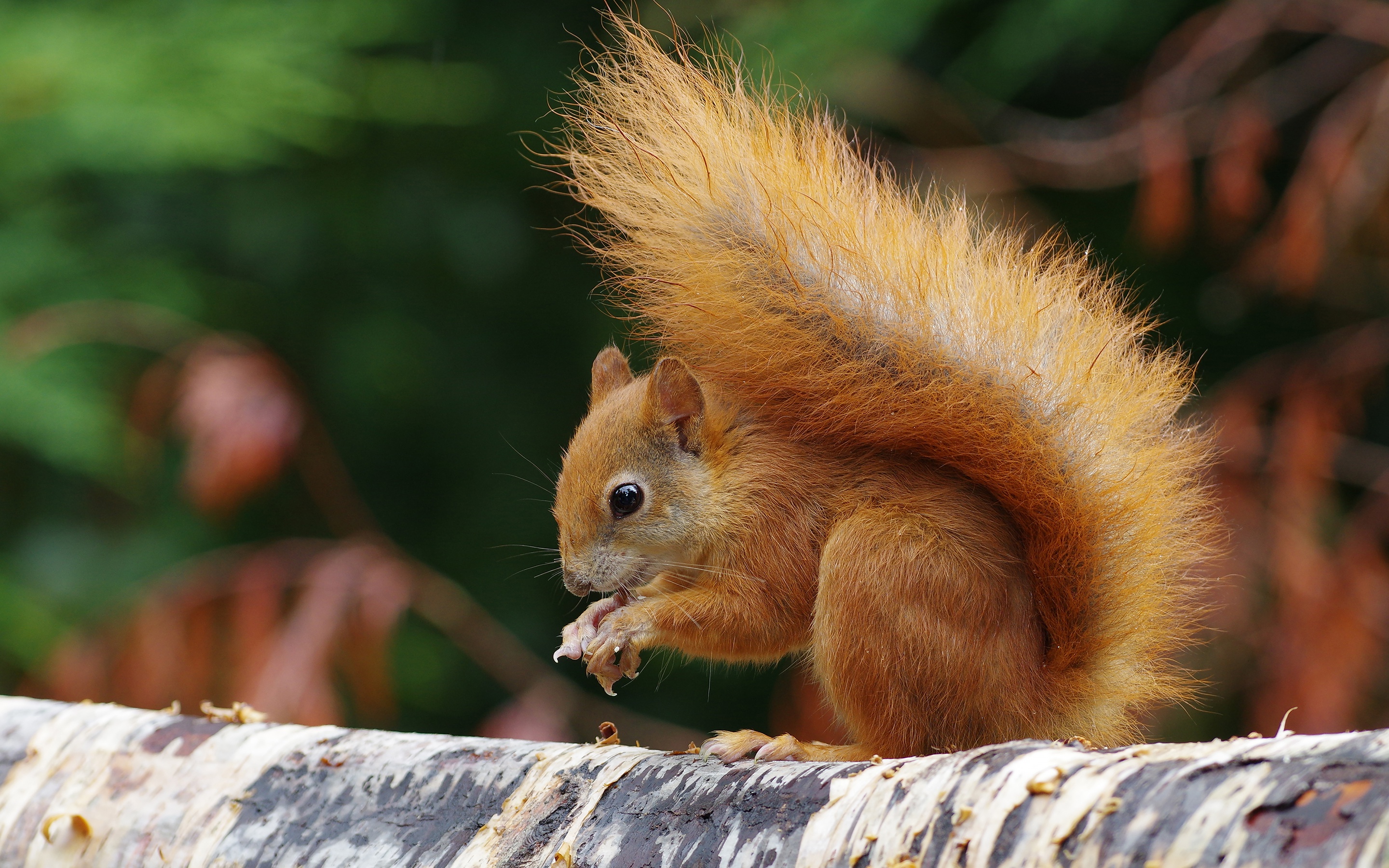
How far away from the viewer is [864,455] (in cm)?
129

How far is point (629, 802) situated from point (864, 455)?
46 centimetres

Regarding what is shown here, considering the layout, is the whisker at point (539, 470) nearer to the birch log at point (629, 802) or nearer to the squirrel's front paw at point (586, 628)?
the squirrel's front paw at point (586, 628)

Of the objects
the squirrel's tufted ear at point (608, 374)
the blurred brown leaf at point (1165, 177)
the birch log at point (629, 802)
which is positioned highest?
the blurred brown leaf at point (1165, 177)

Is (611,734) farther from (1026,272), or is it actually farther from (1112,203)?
(1112,203)

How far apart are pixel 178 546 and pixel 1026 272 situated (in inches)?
98.3

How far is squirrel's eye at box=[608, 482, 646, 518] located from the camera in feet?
4.37

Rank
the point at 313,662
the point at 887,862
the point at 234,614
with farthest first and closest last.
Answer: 1. the point at 234,614
2. the point at 313,662
3. the point at 887,862

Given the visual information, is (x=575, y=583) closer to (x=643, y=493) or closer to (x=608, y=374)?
(x=643, y=493)

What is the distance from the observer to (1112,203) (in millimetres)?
2902

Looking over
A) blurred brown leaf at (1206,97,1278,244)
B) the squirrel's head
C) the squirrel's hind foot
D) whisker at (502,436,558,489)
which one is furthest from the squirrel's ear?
blurred brown leaf at (1206,97,1278,244)

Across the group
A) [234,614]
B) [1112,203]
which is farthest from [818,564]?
[1112,203]

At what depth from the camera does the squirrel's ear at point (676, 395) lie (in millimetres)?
1321

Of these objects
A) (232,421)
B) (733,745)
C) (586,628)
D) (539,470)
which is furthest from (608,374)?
(232,421)

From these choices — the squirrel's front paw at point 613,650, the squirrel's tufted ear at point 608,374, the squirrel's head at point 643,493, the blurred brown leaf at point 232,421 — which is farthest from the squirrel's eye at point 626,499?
the blurred brown leaf at point 232,421
